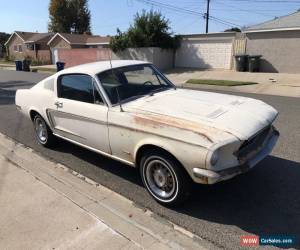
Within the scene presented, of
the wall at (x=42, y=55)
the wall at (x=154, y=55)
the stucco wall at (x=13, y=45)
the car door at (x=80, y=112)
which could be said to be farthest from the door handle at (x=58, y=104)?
the stucco wall at (x=13, y=45)

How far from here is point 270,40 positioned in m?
19.4

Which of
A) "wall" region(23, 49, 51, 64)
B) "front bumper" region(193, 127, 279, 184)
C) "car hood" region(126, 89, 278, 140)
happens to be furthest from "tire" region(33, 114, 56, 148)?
"wall" region(23, 49, 51, 64)

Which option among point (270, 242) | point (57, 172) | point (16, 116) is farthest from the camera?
point (16, 116)

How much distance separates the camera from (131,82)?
189 inches

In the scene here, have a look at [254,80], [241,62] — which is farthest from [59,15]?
[254,80]

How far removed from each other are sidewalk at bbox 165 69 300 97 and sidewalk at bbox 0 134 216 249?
1020 centimetres

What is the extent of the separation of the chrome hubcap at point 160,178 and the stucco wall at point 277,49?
56.2ft

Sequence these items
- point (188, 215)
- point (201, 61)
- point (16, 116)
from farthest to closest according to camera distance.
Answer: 1. point (201, 61)
2. point (16, 116)
3. point (188, 215)

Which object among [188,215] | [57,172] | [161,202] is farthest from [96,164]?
[188,215]

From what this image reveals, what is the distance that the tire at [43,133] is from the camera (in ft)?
19.2

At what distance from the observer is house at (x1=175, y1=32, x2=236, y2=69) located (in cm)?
2141

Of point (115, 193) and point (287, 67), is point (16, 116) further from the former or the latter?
point (287, 67)

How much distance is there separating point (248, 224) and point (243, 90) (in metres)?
11.2

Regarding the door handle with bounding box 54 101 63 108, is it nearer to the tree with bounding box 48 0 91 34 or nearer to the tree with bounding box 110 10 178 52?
the tree with bounding box 110 10 178 52
